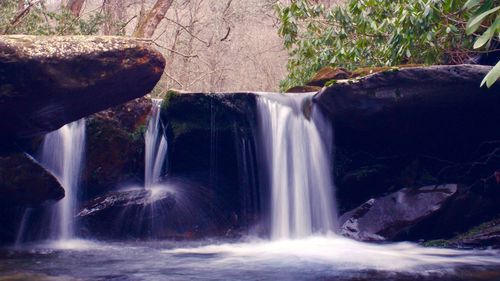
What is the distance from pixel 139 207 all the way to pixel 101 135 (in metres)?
1.41

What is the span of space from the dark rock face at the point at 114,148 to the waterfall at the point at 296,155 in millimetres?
1954

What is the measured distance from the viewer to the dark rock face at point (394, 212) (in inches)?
300

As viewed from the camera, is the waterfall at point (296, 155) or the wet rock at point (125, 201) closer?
the wet rock at point (125, 201)

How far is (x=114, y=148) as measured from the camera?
8.68m

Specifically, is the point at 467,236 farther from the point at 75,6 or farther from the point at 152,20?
the point at 75,6

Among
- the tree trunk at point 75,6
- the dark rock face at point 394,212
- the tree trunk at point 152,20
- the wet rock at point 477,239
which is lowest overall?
the wet rock at point 477,239

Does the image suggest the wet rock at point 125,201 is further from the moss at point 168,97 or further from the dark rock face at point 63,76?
the dark rock face at point 63,76

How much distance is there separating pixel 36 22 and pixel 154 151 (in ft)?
15.2

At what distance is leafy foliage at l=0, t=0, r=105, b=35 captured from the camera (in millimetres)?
10703

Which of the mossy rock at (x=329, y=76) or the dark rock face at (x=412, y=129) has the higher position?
the mossy rock at (x=329, y=76)

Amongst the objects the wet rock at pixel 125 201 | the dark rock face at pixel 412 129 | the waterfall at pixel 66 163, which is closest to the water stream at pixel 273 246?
the waterfall at pixel 66 163

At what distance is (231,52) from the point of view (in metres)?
26.0

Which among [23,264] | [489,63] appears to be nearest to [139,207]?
[23,264]

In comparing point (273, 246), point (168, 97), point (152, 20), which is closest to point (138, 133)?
point (168, 97)
